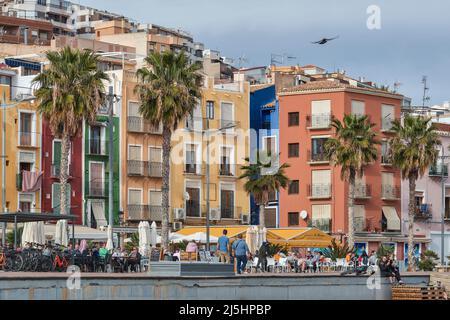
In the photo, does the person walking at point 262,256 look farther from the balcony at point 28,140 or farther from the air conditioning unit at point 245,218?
the air conditioning unit at point 245,218

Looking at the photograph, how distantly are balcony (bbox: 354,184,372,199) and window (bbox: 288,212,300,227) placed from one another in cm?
403

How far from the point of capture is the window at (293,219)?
85.9 meters

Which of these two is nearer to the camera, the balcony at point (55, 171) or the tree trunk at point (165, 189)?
the tree trunk at point (165, 189)

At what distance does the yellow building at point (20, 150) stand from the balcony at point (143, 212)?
643cm

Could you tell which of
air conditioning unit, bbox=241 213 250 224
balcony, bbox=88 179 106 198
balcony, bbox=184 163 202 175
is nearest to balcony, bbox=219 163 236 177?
balcony, bbox=184 163 202 175

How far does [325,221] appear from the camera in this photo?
85.3 m

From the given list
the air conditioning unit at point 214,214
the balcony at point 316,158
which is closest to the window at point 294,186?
the balcony at point 316,158

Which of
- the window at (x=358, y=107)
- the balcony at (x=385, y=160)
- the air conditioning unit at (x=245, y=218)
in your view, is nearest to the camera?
the air conditioning unit at (x=245, y=218)

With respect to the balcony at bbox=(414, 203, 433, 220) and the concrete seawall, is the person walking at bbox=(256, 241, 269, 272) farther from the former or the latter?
the balcony at bbox=(414, 203, 433, 220)

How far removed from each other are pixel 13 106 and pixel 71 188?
5.91 m

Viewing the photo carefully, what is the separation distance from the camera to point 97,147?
76.8 m

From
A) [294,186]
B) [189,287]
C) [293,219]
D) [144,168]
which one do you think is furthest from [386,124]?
[189,287]

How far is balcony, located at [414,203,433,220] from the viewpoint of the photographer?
3529 inches

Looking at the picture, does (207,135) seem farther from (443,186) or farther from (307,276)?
(307,276)
